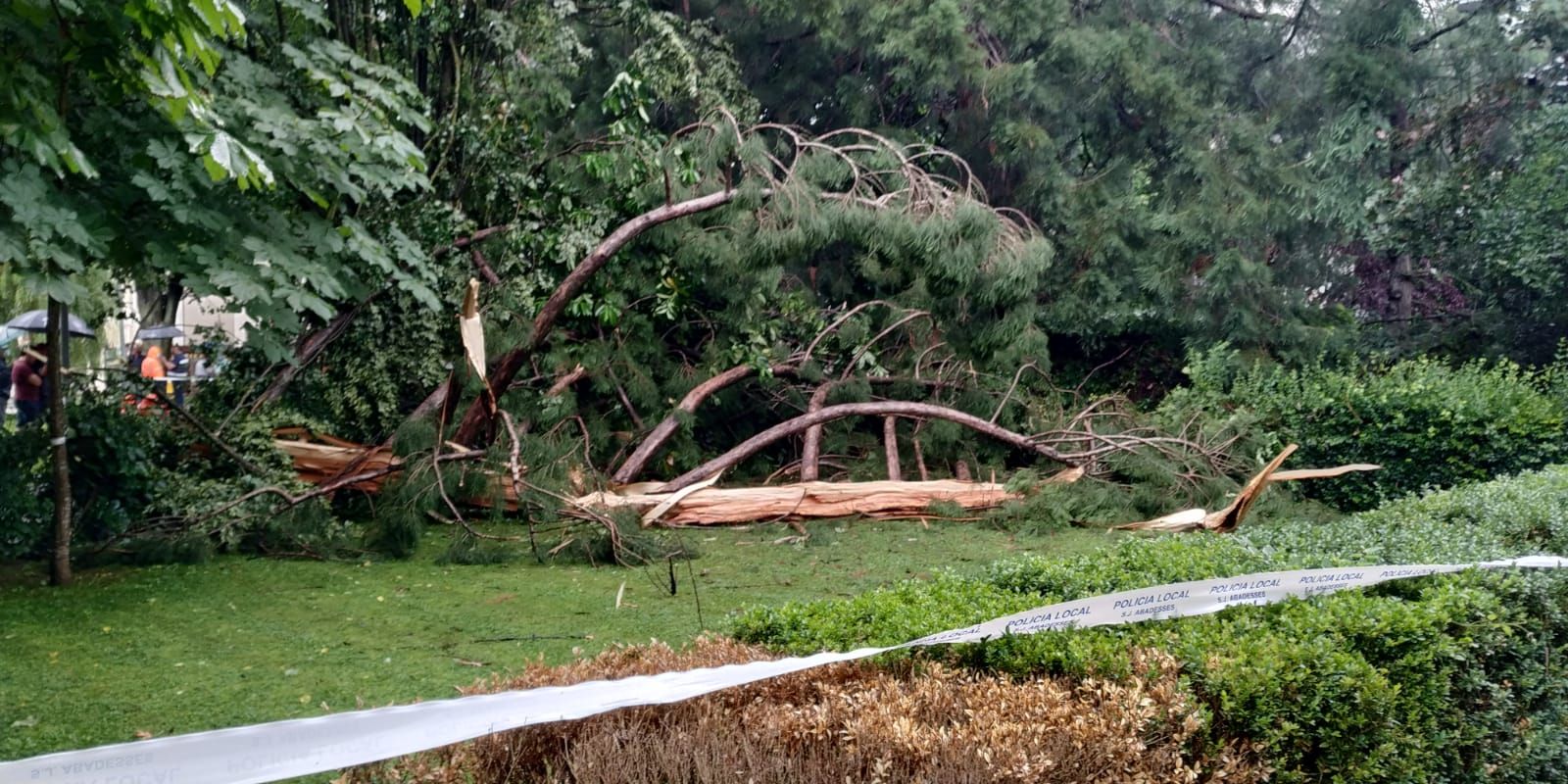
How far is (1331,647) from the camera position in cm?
367

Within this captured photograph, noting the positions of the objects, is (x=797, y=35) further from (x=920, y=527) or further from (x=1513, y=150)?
(x=1513, y=150)

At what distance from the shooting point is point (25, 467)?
697 cm

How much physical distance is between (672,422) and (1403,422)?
6.72 m

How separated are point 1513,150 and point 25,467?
14.8m

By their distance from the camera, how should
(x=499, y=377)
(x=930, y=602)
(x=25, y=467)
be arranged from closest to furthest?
1. (x=930, y=602)
2. (x=25, y=467)
3. (x=499, y=377)

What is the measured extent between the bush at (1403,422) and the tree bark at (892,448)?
2640 mm

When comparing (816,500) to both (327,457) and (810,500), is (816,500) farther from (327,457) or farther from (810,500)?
(327,457)

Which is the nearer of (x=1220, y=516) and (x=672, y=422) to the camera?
(x=1220, y=516)

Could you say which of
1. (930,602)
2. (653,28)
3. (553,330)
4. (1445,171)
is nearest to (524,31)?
(653,28)

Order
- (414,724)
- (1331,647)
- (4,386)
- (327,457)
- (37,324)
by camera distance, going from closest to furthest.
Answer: (414,724) → (1331,647) → (327,457) → (4,386) → (37,324)

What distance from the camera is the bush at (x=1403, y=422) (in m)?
10.3

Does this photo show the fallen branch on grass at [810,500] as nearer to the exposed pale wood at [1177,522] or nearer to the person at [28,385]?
the exposed pale wood at [1177,522]

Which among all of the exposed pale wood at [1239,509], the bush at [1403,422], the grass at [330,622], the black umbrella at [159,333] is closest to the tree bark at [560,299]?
the grass at [330,622]

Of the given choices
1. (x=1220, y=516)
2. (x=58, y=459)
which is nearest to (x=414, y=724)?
(x=58, y=459)
